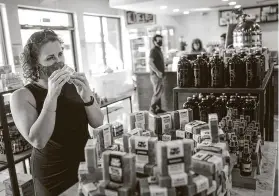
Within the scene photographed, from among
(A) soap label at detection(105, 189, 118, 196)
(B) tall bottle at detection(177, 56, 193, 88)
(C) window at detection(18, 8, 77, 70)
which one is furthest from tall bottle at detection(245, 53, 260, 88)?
(C) window at detection(18, 8, 77, 70)

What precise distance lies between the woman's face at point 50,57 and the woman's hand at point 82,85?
145 millimetres

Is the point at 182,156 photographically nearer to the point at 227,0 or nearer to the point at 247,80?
the point at 247,80

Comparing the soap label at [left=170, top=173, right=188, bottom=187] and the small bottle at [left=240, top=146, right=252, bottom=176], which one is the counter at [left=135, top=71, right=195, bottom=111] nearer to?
the small bottle at [left=240, top=146, right=252, bottom=176]

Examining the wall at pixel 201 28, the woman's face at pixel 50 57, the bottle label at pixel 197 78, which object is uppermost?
the wall at pixel 201 28

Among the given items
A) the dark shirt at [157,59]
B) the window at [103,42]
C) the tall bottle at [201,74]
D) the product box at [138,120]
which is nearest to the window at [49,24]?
the window at [103,42]

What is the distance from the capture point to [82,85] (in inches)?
65.5

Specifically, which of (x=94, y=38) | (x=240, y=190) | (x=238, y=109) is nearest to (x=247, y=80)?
(x=238, y=109)

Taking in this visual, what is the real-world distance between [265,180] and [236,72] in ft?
2.88

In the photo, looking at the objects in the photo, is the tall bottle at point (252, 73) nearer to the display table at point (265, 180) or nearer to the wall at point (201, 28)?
the display table at point (265, 180)

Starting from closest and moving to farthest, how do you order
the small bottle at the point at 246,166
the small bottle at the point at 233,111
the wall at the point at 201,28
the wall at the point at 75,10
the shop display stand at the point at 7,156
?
the small bottle at the point at 246,166, the small bottle at the point at 233,111, the shop display stand at the point at 7,156, the wall at the point at 75,10, the wall at the point at 201,28

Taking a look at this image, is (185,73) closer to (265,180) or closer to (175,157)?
(265,180)

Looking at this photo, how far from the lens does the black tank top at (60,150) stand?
1657 millimetres

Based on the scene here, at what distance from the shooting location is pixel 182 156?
1.00 m

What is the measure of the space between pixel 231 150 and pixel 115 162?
978mm
